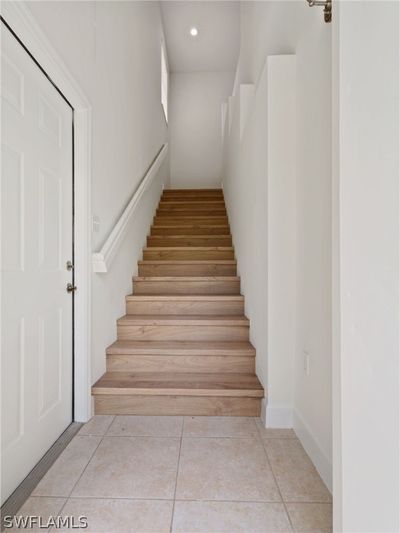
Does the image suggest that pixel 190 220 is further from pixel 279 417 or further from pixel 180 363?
pixel 279 417

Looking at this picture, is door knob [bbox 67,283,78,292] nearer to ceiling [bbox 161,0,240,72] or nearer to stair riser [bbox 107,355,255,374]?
stair riser [bbox 107,355,255,374]

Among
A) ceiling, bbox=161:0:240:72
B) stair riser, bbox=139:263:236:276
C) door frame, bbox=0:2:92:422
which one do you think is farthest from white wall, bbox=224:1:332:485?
ceiling, bbox=161:0:240:72

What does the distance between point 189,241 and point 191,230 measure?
0.93 ft

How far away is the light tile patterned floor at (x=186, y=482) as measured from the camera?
3.50 ft

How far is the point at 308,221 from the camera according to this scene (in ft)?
4.77

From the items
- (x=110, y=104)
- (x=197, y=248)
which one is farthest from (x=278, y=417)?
Answer: (x=110, y=104)

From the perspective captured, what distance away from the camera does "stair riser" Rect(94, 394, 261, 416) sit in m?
1.78

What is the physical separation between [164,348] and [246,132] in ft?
5.99

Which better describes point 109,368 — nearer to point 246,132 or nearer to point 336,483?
point 336,483

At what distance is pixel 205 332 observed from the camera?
2.22 meters

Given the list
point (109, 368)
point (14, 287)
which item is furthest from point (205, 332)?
point (14, 287)

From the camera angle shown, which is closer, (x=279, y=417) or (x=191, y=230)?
(x=279, y=417)
